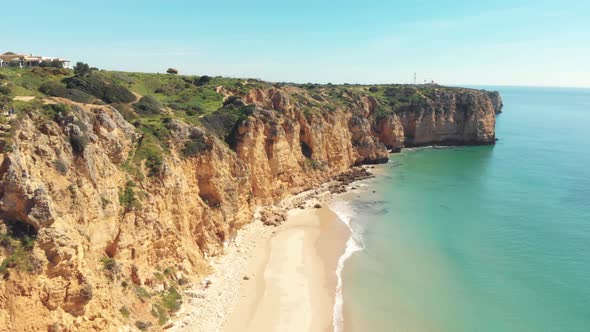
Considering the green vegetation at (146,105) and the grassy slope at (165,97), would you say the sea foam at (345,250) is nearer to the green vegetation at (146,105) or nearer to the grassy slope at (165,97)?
the green vegetation at (146,105)

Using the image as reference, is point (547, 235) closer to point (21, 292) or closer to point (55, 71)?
point (21, 292)

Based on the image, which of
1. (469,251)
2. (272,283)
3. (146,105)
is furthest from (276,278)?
(146,105)

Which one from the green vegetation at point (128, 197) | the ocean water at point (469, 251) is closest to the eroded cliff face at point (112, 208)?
the green vegetation at point (128, 197)

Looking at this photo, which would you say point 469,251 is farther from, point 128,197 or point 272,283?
point 128,197

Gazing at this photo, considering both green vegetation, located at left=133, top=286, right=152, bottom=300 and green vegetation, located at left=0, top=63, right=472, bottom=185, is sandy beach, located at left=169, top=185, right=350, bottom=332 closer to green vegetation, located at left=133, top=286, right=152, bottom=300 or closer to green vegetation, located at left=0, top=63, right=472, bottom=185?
green vegetation, located at left=133, top=286, right=152, bottom=300

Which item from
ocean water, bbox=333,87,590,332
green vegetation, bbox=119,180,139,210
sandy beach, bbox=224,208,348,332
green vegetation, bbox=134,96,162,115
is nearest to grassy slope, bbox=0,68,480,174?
green vegetation, bbox=134,96,162,115

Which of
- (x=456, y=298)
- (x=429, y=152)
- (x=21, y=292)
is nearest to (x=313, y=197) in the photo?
(x=456, y=298)
